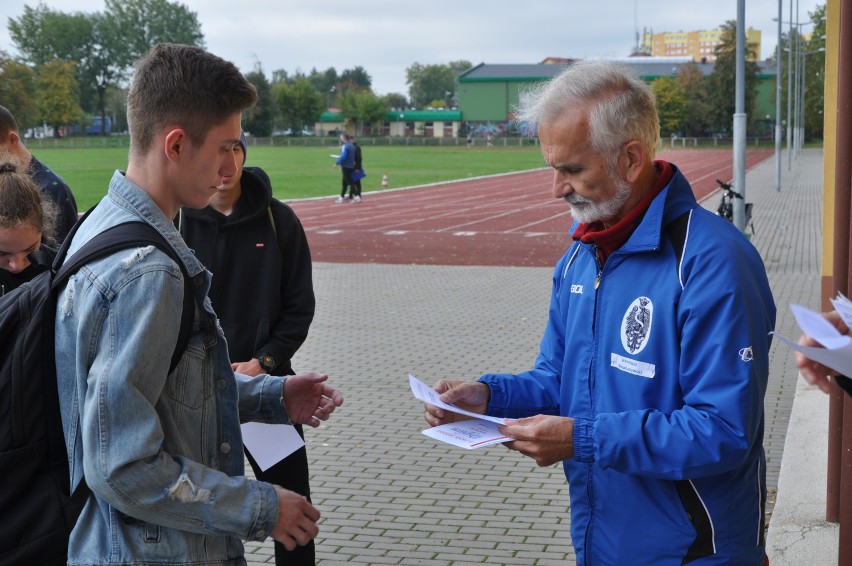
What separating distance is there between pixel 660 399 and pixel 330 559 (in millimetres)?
3248

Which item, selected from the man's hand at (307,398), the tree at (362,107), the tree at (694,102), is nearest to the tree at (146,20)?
the tree at (362,107)

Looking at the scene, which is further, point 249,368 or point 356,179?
point 356,179

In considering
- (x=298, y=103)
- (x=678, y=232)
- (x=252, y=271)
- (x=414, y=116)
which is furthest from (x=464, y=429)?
(x=414, y=116)

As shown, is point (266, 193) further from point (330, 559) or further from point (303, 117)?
point (303, 117)

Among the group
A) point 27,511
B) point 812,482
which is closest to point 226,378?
point 27,511

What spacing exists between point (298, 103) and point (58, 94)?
3195 cm

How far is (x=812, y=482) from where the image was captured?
19.4ft

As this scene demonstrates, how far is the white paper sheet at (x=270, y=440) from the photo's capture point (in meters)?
3.34

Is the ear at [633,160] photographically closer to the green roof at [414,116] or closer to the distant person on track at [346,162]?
the distant person on track at [346,162]

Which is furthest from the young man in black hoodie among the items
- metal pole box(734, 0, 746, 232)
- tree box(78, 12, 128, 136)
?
tree box(78, 12, 128, 136)

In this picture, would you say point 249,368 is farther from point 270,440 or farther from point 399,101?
point 399,101

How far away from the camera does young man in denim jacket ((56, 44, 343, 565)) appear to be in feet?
6.75

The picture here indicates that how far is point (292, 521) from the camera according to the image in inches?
88.5

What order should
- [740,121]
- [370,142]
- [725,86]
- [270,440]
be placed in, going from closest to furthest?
[270,440] < [740,121] < [725,86] < [370,142]
